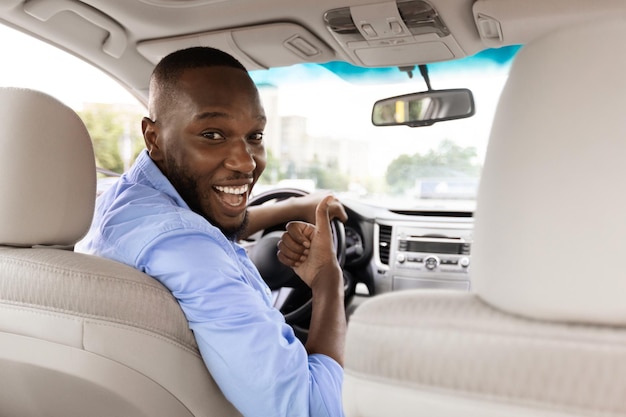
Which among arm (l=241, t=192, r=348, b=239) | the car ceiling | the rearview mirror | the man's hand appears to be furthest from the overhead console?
the man's hand

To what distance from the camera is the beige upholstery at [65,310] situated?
153cm

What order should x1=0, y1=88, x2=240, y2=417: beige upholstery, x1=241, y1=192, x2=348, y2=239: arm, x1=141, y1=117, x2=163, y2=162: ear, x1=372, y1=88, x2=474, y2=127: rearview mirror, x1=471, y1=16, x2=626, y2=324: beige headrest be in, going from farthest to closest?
1. x1=372, y1=88, x2=474, y2=127: rearview mirror
2. x1=241, y1=192, x2=348, y2=239: arm
3. x1=141, y1=117, x2=163, y2=162: ear
4. x1=0, y1=88, x2=240, y2=417: beige upholstery
5. x1=471, y1=16, x2=626, y2=324: beige headrest

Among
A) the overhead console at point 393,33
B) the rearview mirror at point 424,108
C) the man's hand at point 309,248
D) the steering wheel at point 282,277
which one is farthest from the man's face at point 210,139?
the rearview mirror at point 424,108

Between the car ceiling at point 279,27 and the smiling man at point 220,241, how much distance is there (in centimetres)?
69

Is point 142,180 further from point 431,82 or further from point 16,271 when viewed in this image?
point 431,82

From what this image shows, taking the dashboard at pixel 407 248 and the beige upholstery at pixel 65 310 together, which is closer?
the beige upholstery at pixel 65 310

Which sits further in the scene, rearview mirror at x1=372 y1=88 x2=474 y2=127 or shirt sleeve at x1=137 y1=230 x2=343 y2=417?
rearview mirror at x1=372 y1=88 x2=474 y2=127

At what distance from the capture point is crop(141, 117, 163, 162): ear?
6.64 ft

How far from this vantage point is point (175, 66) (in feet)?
6.61

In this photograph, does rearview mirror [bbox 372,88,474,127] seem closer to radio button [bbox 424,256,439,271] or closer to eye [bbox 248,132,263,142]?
radio button [bbox 424,256,439,271]

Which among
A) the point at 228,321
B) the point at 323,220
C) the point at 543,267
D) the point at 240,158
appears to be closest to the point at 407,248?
the point at 323,220

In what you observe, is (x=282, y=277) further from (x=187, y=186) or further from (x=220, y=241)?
(x=220, y=241)

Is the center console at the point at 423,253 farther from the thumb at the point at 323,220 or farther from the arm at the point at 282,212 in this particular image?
the thumb at the point at 323,220

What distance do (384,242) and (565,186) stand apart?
3184 millimetres
